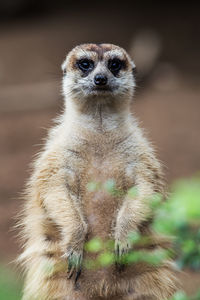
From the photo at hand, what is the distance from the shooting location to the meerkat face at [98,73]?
4559mm

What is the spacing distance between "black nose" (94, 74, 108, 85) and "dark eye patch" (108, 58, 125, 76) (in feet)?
0.88

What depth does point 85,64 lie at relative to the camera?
4840 millimetres

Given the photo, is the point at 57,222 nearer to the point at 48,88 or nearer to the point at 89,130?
the point at 89,130

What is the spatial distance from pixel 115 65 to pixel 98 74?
0.29 m

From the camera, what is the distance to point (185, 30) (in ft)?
45.6

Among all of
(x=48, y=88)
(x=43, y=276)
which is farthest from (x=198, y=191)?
(x=48, y=88)

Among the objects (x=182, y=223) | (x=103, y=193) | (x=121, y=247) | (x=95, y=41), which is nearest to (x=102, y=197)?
(x=103, y=193)

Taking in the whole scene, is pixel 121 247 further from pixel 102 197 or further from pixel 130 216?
pixel 102 197

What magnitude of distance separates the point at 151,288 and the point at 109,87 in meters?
1.44

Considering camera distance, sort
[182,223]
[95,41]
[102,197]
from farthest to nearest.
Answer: [95,41] → [102,197] → [182,223]

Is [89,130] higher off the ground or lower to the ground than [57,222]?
higher

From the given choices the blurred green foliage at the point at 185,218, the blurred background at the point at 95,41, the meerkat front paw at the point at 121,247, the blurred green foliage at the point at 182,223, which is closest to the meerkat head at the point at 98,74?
the meerkat front paw at the point at 121,247

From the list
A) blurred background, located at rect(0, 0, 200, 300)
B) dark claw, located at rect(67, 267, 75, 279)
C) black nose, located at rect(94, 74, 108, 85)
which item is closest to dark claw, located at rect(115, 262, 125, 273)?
dark claw, located at rect(67, 267, 75, 279)

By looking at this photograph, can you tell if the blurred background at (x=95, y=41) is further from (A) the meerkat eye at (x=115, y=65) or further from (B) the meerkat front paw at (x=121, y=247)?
(A) the meerkat eye at (x=115, y=65)
